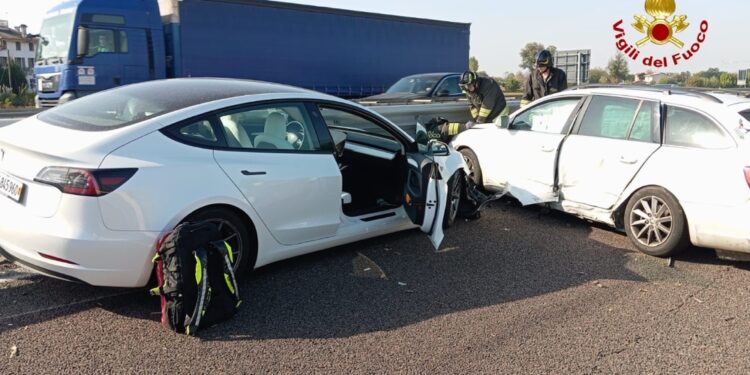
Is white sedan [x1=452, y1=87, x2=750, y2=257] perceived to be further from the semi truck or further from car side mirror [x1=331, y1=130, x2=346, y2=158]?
the semi truck

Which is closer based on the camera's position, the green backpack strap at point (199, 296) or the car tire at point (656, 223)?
the green backpack strap at point (199, 296)

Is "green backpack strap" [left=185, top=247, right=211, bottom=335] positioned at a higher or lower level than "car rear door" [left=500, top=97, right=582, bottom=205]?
lower

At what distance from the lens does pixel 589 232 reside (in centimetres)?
618

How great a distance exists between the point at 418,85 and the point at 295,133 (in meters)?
9.05

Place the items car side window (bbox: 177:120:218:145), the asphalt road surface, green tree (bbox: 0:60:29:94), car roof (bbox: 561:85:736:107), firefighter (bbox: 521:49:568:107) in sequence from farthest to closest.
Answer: green tree (bbox: 0:60:29:94) < firefighter (bbox: 521:49:568:107) < car roof (bbox: 561:85:736:107) < car side window (bbox: 177:120:218:145) < the asphalt road surface

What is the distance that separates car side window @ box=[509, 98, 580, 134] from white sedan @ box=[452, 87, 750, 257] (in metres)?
0.01

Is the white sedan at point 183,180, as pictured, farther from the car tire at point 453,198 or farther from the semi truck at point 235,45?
the semi truck at point 235,45

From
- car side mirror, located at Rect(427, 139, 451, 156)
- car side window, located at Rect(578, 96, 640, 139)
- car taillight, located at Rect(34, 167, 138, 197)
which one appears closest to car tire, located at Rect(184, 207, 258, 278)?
car taillight, located at Rect(34, 167, 138, 197)

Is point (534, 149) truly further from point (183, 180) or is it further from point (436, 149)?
point (183, 180)

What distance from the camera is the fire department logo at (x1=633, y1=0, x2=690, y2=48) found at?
11812 millimetres

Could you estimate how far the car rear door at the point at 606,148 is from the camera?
18.5ft

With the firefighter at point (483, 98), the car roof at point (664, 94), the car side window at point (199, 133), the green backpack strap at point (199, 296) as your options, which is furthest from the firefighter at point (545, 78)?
the green backpack strap at point (199, 296)

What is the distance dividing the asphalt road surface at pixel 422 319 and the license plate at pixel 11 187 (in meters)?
0.76

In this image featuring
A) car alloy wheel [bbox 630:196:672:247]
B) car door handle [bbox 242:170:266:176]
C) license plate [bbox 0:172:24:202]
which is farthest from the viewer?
car alloy wheel [bbox 630:196:672:247]
